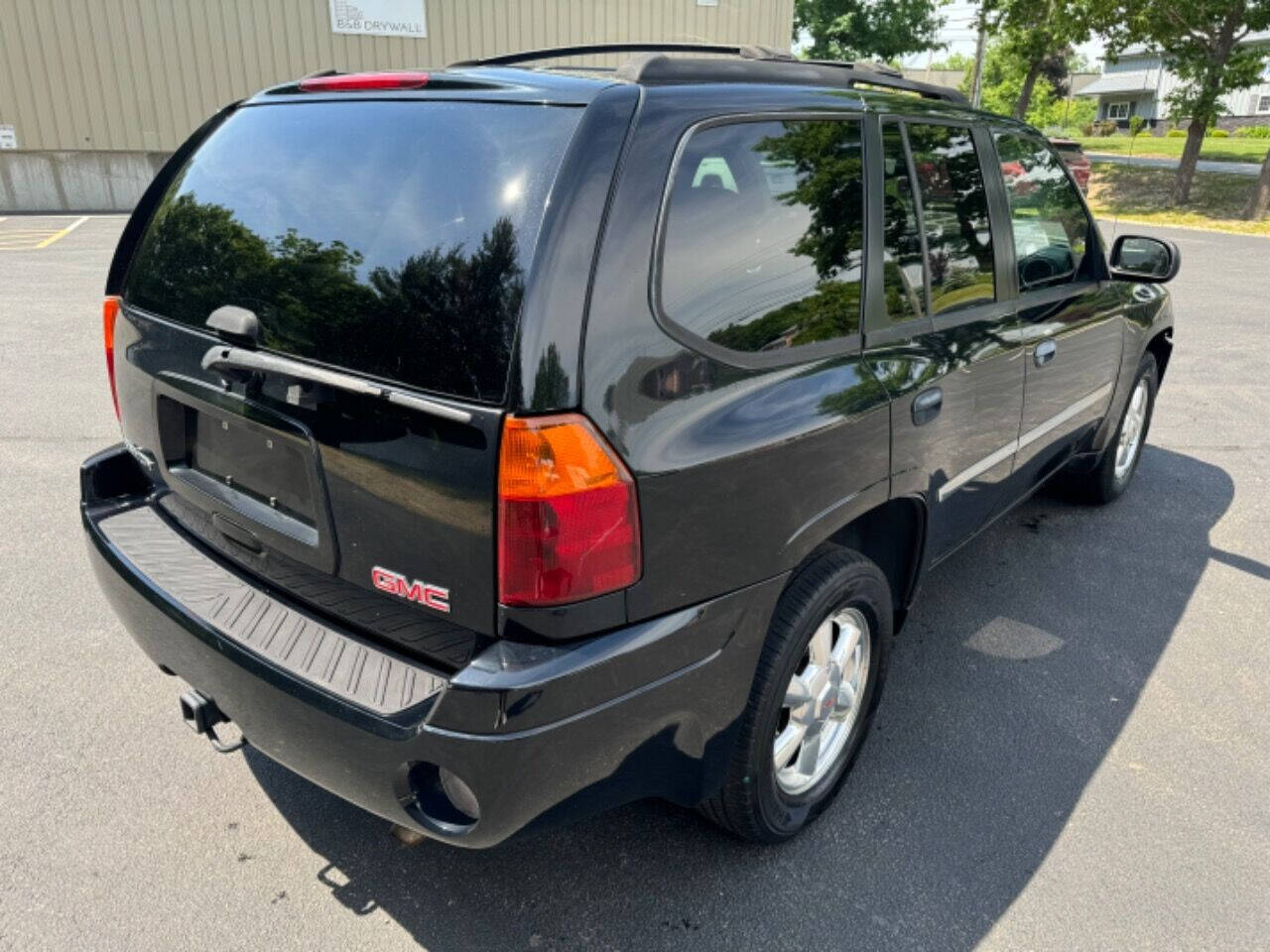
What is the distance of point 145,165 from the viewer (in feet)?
69.1

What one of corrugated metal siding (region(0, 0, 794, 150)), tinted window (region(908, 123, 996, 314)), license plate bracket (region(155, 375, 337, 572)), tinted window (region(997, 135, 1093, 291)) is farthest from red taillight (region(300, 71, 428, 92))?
corrugated metal siding (region(0, 0, 794, 150))

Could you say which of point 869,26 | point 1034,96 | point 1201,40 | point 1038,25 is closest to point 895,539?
point 1201,40

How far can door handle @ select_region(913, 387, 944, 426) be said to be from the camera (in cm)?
251

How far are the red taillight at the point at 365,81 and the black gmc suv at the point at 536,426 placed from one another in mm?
18

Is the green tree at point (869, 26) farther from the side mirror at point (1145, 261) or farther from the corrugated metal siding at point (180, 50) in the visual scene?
the side mirror at point (1145, 261)

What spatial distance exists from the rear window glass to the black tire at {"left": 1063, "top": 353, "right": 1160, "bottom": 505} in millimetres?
3544

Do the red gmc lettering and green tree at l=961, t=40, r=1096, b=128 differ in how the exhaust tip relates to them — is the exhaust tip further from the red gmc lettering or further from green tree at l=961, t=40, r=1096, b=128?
green tree at l=961, t=40, r=1096, b=128

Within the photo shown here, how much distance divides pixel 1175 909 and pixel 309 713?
82.2 inches

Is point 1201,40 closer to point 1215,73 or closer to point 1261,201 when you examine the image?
point 1215,73

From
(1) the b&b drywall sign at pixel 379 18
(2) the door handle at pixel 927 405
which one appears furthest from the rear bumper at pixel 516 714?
(1) the b&b drywall sign at pixel 379 18

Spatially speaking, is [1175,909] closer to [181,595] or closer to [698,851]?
[698,851]

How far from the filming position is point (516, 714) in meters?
1.71

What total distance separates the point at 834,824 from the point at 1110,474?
2909 millimetres

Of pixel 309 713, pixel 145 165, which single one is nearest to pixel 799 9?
pixel 145 165
